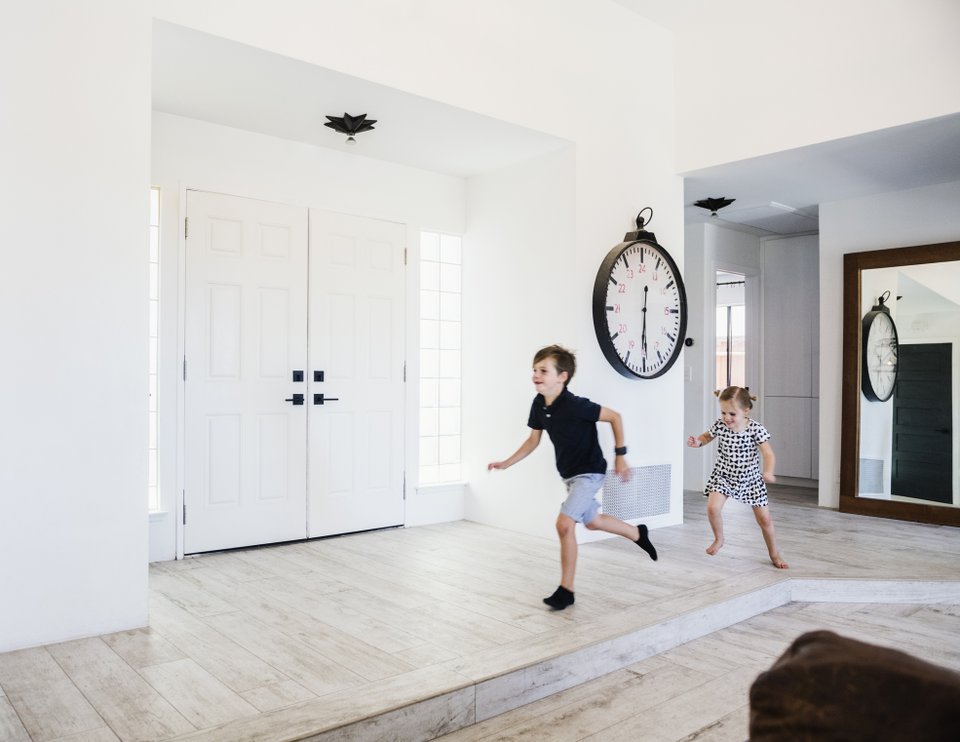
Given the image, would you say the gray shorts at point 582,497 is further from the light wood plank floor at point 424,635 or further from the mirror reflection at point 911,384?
the mirror reflection at point 911,384

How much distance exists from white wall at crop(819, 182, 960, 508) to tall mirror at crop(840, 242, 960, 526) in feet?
0.49

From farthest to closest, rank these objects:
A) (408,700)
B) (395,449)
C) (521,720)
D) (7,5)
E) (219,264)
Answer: (395,449) → (219,264) → (7,5) → (521,720) → (408,700)

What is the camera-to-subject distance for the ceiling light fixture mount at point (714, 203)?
6199 mm

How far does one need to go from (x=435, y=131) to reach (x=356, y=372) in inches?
64.4

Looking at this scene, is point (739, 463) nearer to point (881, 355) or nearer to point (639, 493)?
point (639, 493)

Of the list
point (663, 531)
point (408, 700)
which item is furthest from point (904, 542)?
point (408, 700)

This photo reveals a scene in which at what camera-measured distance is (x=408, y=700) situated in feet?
8.09

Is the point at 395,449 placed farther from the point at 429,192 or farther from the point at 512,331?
the point at 429,192

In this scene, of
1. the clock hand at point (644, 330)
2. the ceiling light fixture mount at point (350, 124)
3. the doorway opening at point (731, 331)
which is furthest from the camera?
the doorway opening at point (731, 331)

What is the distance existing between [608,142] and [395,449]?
2508 mm

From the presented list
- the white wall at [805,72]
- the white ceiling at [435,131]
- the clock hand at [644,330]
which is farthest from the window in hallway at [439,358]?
the white wall at [805,72]

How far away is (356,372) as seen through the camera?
200 inches

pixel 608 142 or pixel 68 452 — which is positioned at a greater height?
pixel 608 142

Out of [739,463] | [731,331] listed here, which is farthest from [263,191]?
[731,331]
